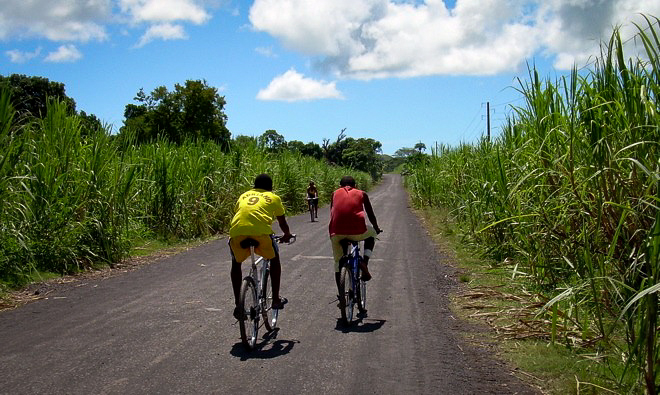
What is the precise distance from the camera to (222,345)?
667 centimetres

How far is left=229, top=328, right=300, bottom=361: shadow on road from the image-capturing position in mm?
6324

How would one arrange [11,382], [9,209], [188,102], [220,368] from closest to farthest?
[11,382] < [220,368] < [9,209] < [188,102]

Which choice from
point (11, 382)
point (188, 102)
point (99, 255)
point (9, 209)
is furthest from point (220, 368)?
point (188, 102)

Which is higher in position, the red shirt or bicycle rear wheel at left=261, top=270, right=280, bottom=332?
the red shirt

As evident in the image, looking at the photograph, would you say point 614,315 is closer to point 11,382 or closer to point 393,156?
point 11,382

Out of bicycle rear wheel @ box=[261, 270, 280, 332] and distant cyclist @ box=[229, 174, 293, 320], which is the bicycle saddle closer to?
distant cyclist @ box=[229, 174, 293, 320]

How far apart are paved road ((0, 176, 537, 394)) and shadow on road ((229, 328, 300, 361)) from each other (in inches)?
0.4

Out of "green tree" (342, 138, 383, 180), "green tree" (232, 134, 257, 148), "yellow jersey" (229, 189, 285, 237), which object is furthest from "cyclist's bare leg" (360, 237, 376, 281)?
"green tree" (342, 138, 383, 180)

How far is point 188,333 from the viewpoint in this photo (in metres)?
7.13

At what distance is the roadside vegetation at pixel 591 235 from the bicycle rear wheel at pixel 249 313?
2445 mm

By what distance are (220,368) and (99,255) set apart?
282 inches

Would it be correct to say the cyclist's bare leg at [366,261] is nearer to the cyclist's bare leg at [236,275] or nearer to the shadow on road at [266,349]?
the shadow on road at [266,349]

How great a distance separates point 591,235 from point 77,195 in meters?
8.84

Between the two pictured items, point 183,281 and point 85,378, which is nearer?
point 85,378
